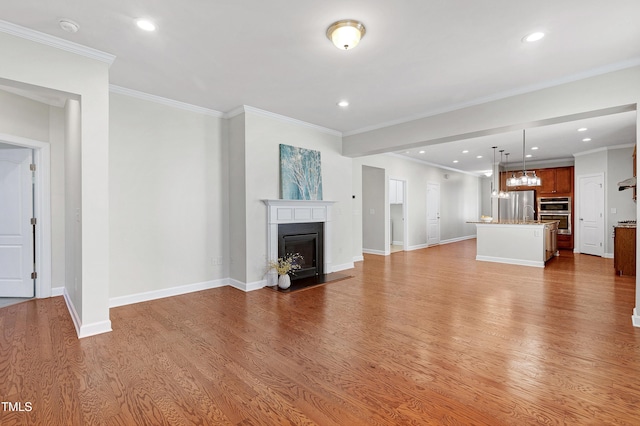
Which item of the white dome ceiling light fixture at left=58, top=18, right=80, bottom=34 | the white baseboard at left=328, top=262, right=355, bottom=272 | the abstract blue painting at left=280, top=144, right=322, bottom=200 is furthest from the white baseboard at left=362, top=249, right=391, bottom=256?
the white dome ceiling light fixture at left=58, top=18, right=80, bottom=34

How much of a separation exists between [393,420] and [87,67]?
390 cm

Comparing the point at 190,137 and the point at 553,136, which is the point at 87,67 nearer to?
the point at 190,137

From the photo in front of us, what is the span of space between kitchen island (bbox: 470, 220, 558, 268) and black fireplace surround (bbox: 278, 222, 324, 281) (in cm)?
413

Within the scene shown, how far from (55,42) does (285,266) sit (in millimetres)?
3655

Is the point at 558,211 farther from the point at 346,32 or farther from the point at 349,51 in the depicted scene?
the point at 346,32

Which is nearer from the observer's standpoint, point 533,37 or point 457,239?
point 533,37

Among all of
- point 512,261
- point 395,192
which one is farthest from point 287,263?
point 395,192

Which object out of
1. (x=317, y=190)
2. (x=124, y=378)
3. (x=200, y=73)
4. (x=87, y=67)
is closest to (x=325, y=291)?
(x=317, y=190)

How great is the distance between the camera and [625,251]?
5.55 meters

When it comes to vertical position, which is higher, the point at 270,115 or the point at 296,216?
the point at 270,115

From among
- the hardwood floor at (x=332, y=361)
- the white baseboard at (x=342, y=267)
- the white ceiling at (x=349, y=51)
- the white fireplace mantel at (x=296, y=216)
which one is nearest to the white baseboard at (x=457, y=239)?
the white baseboard at (x=342, y=267)

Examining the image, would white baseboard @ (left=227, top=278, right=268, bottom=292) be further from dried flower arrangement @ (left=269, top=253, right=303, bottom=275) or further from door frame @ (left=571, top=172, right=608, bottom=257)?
door frame @ (left=571, top=172, right=608, bottom=257)

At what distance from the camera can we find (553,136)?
6.52 metres

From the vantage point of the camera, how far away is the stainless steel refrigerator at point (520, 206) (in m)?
9.65
